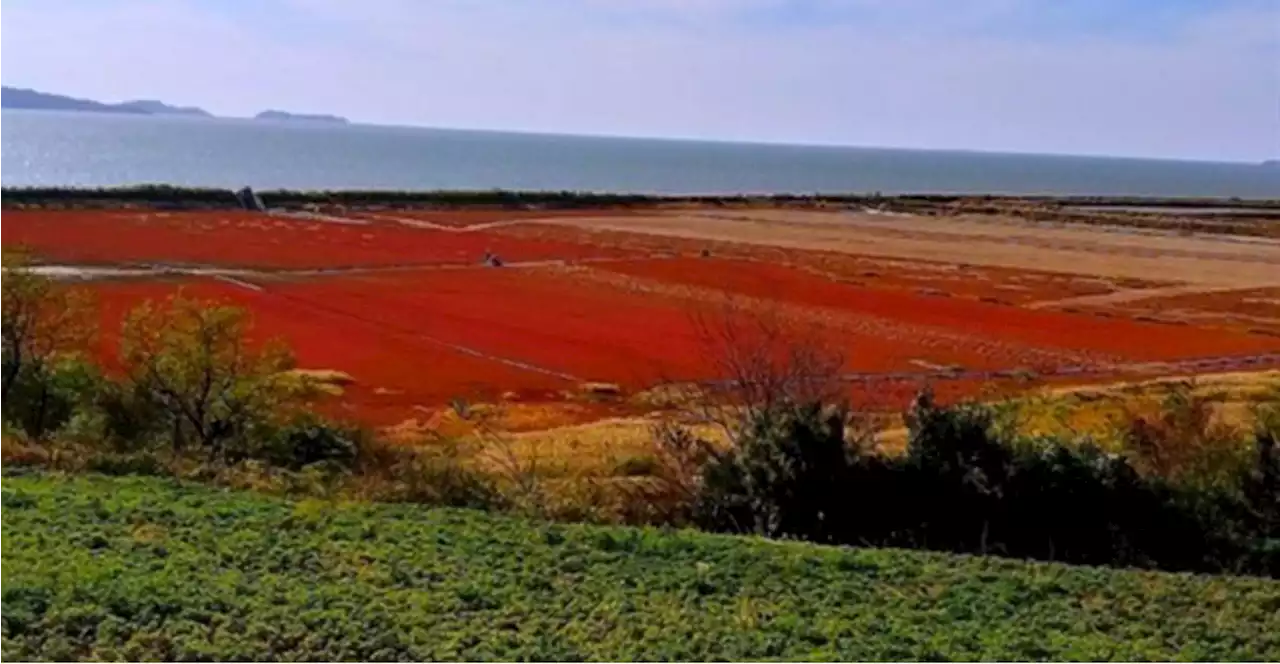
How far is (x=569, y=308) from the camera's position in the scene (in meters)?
46.3

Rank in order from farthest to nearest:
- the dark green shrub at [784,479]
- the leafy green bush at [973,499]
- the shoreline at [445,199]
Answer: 1. the shoreline at [445,199]
2. the dark green shrub at [784,479]
3. the leafy green bush at [973,499]

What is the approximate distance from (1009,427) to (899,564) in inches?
243

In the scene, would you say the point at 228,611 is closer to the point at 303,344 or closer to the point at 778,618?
the point at 778,618

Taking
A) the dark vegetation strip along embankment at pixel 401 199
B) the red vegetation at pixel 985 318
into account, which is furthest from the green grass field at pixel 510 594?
the dark vegetation strip along embankment at pixel 401 199

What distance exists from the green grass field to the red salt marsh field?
1554 centimetres

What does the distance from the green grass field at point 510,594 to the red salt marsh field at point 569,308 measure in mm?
15545

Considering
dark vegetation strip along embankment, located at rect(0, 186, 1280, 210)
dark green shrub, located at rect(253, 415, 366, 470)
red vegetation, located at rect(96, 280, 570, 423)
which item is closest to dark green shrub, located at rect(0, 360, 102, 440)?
dark green shrub, located at rect(253, 415, 366, 470)

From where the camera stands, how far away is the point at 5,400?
21828 mm

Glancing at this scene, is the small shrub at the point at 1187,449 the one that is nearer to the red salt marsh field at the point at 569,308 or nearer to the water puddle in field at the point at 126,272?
the red salt marsh field at the point at 569,308

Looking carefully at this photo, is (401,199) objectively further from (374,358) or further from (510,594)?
(510,594)

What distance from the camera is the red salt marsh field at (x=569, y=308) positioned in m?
35.1

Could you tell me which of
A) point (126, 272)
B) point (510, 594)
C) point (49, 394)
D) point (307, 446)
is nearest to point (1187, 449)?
point (510, 594)

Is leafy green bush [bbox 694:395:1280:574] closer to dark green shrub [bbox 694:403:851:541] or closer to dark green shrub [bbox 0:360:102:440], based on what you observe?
dark green shrub [bbox 694:403:851:541]

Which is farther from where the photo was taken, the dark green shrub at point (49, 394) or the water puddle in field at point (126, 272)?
the water puddle in field at point (126, 272)
